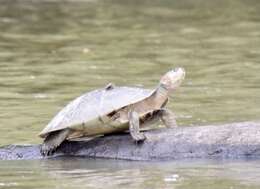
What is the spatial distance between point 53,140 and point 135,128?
29.4 inches

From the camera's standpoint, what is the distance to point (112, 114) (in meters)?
8.26

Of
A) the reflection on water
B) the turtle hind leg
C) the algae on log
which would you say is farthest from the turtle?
the reflection on water

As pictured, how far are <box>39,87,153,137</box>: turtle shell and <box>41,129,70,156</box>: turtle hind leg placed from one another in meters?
0.06

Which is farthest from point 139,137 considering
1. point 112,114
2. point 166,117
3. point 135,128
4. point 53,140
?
point 53,140

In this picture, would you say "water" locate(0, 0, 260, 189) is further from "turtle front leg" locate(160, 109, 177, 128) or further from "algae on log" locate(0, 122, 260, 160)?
"turtle front leg" locate(160, 109, 177, 128)

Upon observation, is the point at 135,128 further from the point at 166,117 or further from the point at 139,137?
the point at 166,117

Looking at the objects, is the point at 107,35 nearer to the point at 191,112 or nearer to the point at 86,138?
the point at 191,112

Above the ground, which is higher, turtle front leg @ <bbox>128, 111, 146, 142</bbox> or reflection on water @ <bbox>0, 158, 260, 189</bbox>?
turtle front leg @ <bbox>128, 111, 146, 142</bbox>

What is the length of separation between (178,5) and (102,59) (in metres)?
10.6

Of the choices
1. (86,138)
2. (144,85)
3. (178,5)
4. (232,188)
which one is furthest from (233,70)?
(178,5)

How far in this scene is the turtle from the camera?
27.0 feet

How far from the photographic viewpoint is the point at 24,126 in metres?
10.6

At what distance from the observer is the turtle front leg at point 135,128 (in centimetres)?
818

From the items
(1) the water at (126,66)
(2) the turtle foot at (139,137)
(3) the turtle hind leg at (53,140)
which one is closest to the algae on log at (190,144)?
(2) the turtle foot at (139,137)
